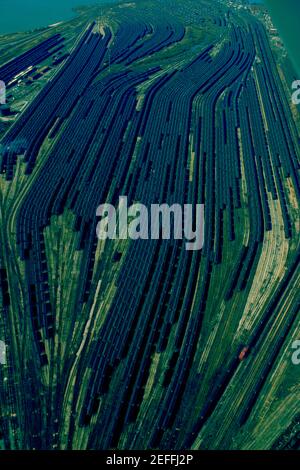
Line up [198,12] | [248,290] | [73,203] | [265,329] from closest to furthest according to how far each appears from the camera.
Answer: [265,329] < [248,290] < [73,203] < [198,12]

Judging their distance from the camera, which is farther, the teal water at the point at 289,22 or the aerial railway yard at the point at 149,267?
the teal water at the point at 289,22

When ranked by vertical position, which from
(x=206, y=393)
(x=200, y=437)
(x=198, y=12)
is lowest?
(x=200, y=437)

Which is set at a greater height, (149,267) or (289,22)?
(289,22)

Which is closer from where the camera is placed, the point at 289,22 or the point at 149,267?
the point at 149,267

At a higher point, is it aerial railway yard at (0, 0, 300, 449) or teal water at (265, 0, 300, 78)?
teal water at (265, 0, 300, 78)

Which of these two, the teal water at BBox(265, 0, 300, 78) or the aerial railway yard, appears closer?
the aerial railway yard

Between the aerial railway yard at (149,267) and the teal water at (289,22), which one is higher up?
the teal water at (289,22)
